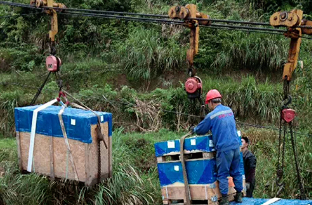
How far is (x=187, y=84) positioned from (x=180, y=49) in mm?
7519

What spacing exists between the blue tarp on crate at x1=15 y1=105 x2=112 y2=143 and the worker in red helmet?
137 centimetres

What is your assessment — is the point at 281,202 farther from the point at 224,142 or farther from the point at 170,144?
the point at 170,144

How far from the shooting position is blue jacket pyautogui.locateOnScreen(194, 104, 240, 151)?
5.73m

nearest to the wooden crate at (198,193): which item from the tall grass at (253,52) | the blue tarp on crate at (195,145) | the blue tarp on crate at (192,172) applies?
the blue tarp on crate at (192,172)

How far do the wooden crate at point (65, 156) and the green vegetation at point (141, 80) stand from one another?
169cm

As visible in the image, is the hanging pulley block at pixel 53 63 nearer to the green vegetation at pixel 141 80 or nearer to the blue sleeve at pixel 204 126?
the blue sleeve at pixel 204 126

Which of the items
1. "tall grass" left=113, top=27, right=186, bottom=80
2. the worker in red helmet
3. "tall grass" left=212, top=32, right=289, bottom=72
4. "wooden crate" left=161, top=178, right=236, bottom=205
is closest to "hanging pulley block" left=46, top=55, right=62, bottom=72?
the worker in red helmet

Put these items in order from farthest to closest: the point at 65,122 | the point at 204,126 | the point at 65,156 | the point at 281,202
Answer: the point at 65,156
the point at 65,122
the point at 204,126
the point at 281,202

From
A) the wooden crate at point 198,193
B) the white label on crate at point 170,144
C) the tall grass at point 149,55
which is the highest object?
the tall grass at point 149,55

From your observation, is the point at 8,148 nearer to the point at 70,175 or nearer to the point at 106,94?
the point at 106,94

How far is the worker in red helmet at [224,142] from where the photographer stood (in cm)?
571

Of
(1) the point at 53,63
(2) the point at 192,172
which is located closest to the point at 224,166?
(2) the point at 192,172

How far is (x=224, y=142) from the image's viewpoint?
571cm

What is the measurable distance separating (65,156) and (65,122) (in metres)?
0.49
